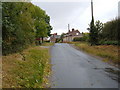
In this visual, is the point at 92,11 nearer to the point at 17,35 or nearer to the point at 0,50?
the point at 17,35

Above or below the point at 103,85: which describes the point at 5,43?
above

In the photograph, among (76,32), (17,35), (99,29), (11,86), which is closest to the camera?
(11,86)

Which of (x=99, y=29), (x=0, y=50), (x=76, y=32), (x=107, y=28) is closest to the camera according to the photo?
(x=0, y=50)

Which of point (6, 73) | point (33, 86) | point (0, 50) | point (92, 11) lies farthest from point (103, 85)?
point (92, 11)

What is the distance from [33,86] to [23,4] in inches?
342

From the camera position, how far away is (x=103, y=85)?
19.0 ft

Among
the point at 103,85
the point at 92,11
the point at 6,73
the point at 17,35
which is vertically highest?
the point at 92,11

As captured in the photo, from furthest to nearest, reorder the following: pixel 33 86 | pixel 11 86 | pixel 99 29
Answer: pixel 99 29, pixel 33 86, pixel 11 86

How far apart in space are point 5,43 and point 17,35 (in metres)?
1.50

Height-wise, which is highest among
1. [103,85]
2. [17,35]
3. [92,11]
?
[92,11]

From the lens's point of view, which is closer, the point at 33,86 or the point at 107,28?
the point at 33,86

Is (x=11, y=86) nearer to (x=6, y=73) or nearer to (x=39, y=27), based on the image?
(x=6, y=73)

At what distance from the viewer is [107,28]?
2431cm

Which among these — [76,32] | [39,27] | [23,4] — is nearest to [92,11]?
[39,27]
